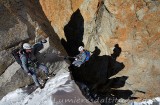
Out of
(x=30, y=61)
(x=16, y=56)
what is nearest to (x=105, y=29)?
(x=30, y=61)

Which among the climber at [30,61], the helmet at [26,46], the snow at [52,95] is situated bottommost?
the snow at [52,95]

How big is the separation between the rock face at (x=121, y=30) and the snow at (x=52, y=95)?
15.1 feet

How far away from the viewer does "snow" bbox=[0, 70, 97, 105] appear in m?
14.8

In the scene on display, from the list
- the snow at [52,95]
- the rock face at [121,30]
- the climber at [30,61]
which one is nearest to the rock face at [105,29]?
the rock face at [121,30]

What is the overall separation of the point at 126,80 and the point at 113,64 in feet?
5.37

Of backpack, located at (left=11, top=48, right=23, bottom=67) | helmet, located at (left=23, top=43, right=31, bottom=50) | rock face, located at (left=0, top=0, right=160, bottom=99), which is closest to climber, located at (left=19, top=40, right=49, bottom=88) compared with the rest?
helmet, located at (left=23, top=43, right=31, bottom=50)

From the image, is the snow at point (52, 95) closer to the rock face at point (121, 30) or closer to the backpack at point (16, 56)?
the backpack at point (16, 56)

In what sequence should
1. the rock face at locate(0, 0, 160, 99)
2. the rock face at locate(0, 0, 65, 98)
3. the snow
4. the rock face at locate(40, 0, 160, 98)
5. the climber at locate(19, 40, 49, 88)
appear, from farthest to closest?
the rock face at locate(40, 0, 160, 98)
the rock face at locate(0, 0, 160, 99)
the rock face at locate(0, 0, 65, 98)
the snow
the climber at locate(19, 40, 49, 88)

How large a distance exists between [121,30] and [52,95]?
6.92 m

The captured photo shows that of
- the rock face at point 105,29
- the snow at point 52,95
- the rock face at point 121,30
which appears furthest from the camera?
the rock face at point 121,30

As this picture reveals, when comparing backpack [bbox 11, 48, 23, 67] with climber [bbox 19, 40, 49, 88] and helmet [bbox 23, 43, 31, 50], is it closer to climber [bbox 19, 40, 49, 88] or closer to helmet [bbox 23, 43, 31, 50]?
climber [bbox 19, 40, 49, 88]

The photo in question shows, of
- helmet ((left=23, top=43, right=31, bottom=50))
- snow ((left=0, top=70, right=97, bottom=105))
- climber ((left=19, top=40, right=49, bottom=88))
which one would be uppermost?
helmet ((left=23, top=43, right=31, bottom=50))

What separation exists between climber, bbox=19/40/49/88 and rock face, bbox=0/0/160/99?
43.9 inches

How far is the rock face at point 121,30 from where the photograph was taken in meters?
17.9
